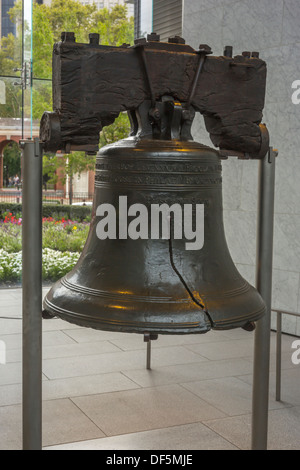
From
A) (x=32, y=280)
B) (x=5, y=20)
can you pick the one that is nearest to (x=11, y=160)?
(x=5, y=20)

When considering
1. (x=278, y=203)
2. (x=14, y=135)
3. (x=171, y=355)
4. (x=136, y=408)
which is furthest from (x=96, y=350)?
(x=14, y=135)

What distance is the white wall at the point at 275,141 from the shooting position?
21.8ft

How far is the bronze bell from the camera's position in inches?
92.4

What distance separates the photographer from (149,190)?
2441mm

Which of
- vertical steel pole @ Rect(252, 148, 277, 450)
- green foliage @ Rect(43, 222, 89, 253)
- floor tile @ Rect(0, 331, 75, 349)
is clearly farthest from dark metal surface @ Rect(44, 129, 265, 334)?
green foliage @ Rect(43, 222, 89, 253)

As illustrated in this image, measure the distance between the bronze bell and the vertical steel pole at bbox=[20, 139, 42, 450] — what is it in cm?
17

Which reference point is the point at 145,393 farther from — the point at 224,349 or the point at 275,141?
the point at 275,141

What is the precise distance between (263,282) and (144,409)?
76.2 inches

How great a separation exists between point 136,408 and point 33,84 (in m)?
5.28

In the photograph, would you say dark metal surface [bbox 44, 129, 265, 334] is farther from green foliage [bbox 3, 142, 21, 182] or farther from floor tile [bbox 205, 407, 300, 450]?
Result: green foliage [bbox 3, 142, 21, 182]

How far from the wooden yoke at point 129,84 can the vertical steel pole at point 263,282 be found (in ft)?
2.08

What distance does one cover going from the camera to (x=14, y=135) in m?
8.66
